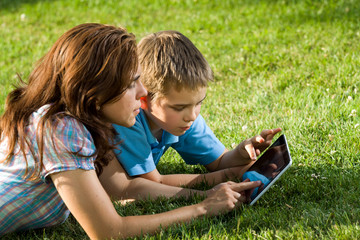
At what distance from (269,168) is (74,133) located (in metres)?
1.17

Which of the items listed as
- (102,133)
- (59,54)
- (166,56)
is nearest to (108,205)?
(102,133)

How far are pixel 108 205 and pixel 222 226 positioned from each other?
2.06ft

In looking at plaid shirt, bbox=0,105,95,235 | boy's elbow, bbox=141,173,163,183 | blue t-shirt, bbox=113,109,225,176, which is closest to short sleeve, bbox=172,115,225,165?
blue t-shirt, bbox=113,109,225,176

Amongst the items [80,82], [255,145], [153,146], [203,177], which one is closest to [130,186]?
[153,146]

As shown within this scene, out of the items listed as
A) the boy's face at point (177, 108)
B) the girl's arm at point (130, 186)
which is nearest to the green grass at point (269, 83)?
the girl's arm at point (130, 186)

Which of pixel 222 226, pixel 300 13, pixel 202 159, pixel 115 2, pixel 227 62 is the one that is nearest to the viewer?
pixel 222 226

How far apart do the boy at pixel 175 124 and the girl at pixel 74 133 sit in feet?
1.26

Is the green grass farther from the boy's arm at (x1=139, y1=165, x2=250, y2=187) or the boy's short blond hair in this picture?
the boy's short blond hair

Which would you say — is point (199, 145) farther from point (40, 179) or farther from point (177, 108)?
point (40, 179)

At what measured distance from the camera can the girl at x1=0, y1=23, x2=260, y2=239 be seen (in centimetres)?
228

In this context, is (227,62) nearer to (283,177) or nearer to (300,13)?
(300,13)

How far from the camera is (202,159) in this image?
11.2ft

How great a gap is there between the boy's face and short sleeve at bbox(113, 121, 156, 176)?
0.54 feet

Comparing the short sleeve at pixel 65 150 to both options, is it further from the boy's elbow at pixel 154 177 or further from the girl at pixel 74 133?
the boy's elbow at pixel 154 177
